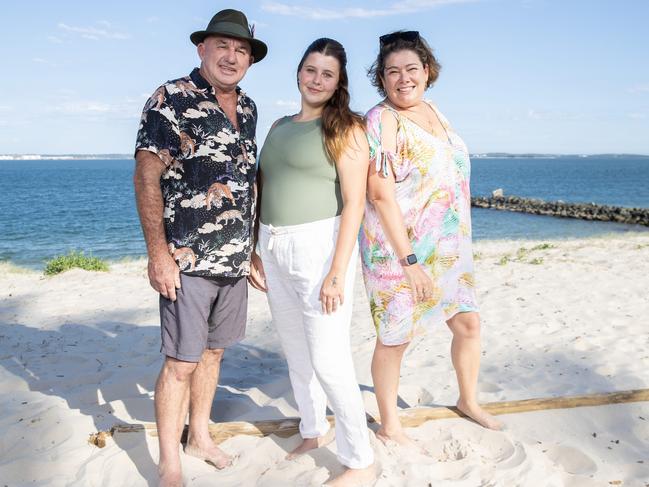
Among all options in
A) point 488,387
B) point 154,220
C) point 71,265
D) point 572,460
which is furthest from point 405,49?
point 71,265

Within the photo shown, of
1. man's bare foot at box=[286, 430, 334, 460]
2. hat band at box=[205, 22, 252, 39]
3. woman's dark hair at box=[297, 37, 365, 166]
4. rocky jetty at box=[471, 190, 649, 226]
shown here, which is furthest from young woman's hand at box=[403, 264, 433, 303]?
rocky jetty at box=[471, 190, 649, 226]

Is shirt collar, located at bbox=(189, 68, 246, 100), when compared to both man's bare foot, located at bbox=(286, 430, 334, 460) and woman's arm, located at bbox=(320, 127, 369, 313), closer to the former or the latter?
woman's arm, located at bbox=(320, 127, 369, 313)

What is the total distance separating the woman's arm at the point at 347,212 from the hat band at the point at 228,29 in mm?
848

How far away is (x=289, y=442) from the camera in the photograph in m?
3.48

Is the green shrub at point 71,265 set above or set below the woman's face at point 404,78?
below

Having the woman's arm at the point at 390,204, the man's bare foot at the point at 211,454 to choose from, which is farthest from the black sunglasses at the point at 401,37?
the man's bare foot at the point at 211,454

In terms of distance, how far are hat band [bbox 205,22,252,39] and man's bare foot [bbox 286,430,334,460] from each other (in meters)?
2.32

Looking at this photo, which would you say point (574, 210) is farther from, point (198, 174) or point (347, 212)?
point (198, 174)

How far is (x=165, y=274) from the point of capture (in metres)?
2.98

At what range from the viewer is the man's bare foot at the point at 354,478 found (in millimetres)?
2934

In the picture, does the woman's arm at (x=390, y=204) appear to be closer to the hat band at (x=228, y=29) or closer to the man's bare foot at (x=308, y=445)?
the hat band at (x=228, y=29)

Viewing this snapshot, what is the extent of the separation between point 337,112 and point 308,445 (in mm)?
1911

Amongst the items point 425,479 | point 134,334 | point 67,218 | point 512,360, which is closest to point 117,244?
point 67,218

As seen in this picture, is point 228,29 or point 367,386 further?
point 367,386
